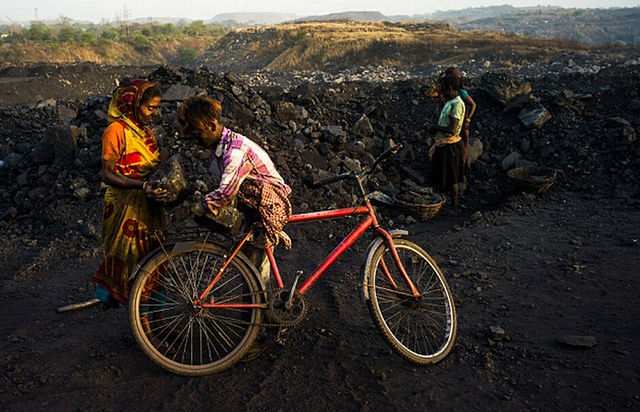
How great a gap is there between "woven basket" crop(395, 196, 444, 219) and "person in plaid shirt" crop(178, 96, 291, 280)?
355 centimetres

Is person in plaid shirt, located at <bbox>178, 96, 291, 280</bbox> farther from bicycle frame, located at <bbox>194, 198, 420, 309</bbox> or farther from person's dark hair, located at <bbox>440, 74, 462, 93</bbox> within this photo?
person's dark hair, located at <bbox>440, 74, 462, 93</bbox>

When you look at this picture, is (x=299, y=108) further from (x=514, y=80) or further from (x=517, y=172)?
(x=514, y=80)

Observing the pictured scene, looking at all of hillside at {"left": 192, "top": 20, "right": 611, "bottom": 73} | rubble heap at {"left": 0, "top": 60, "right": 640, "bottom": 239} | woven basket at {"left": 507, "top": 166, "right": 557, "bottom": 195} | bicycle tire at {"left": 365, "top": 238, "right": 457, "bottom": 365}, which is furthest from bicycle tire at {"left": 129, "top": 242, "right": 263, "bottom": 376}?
hillside at {"left": 192, "top": 20, "right": 611, "bottom": 73}

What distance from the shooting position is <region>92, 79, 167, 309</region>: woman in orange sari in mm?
2994

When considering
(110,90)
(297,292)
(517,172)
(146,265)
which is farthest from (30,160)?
(110,90)

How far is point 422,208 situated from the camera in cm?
635

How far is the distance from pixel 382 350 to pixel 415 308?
0.37m

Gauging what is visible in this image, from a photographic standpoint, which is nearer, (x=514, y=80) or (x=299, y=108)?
(x=299, y=108)

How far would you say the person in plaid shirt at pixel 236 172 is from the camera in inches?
108

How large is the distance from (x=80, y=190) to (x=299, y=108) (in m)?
3.58

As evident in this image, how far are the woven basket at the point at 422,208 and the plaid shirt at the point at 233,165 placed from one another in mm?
3741

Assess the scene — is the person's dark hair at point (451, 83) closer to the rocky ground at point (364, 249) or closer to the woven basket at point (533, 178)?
the rocky ground at point (364, 249)

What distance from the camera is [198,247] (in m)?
2.96

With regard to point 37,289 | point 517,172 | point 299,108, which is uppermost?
point 299,108
